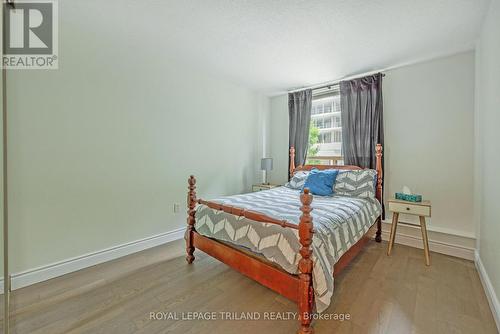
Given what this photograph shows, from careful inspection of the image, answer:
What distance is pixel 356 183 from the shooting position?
9.48ft

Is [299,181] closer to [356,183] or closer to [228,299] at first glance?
[356,183]

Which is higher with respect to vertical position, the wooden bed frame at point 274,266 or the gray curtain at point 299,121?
the gray curtain at point 299,121

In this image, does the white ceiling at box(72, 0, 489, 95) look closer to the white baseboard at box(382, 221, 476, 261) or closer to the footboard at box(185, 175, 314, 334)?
the footboard at box(185, 175, 314, 334)

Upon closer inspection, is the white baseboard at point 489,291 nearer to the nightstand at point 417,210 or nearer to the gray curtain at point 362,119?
the nightstand at point 417,210

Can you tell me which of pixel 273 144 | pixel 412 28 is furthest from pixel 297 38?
pixel 273 144

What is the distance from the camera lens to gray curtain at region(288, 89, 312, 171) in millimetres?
3928

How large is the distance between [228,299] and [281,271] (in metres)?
0.54

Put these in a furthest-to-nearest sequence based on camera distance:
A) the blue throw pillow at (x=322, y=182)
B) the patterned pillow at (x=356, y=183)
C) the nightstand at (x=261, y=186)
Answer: the nightstand at (x=261, y=186) < the blue throw pillow at (x=322, y=182) < the patterned pillow at (x=356, y=183)

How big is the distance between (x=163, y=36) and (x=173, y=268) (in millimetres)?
2517

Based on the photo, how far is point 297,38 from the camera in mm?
2387

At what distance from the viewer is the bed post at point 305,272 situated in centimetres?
142

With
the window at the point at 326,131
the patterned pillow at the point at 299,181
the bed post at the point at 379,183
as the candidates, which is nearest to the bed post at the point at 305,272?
the patterned pillow at the point at 299,181

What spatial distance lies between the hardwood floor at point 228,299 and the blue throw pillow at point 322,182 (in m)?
0.92

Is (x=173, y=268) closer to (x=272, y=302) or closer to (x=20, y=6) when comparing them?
(x=272, y=302)
